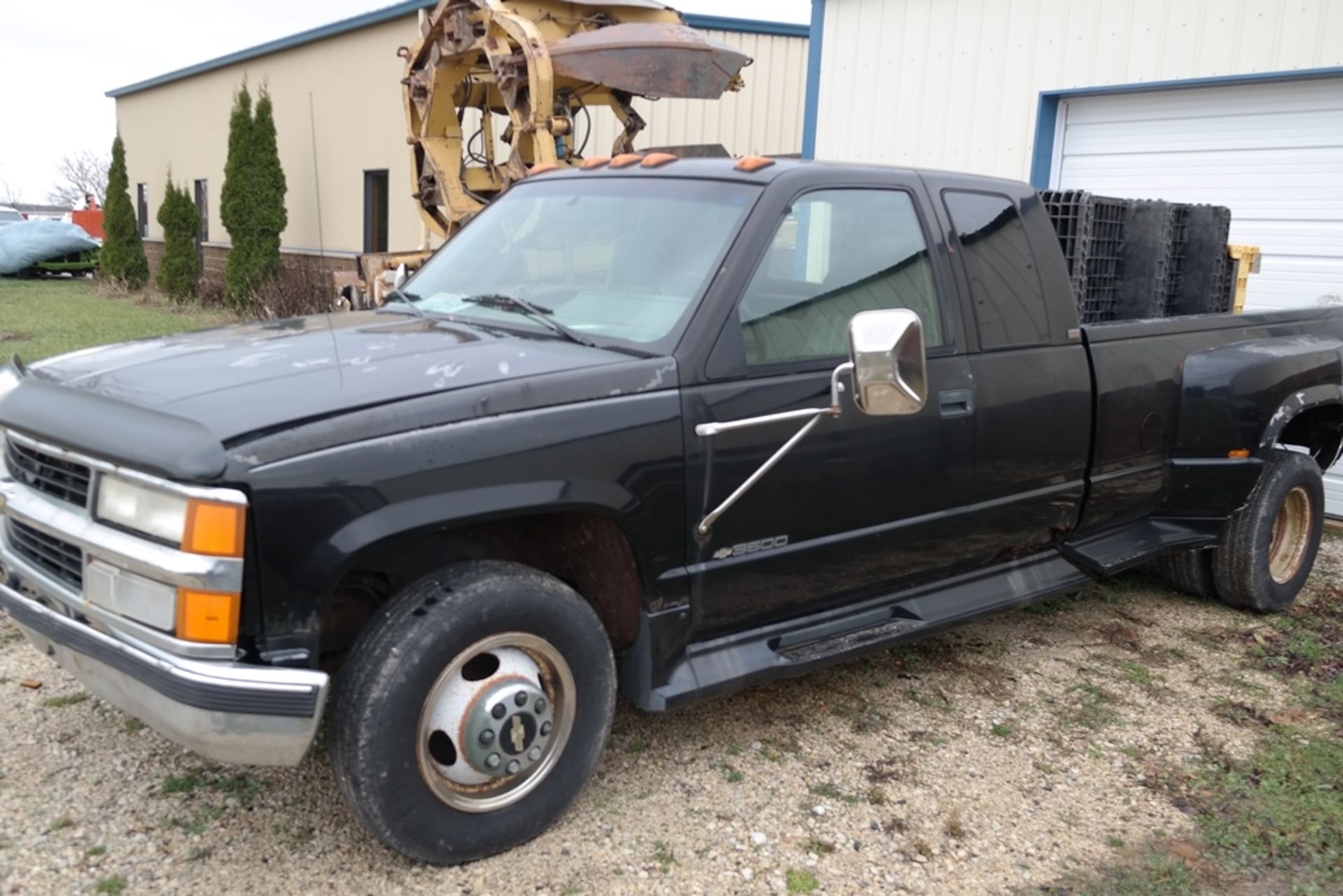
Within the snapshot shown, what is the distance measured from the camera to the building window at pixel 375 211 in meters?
17.9

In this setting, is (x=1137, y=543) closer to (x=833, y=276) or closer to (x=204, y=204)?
(x=833, y=276)

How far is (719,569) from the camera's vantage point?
11.7ft

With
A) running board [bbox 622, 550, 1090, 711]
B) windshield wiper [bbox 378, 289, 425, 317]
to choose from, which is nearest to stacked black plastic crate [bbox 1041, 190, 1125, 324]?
running board [bbox 622, 550, 1090, 711]

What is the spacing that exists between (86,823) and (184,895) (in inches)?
20.6

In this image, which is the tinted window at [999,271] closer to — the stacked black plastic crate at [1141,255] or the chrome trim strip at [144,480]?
the stacked black plastic crate at [1141,255]

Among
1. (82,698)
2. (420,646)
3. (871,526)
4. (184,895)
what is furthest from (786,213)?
(82,698)

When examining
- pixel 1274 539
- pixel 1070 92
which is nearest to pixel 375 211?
pixel 1070 92

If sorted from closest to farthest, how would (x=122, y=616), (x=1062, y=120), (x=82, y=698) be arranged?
1. (x=122, y=616)
2. (x=82, y=698)
3. (x=1062, y=120)

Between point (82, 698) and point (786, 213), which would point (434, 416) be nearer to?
point (786, 213)

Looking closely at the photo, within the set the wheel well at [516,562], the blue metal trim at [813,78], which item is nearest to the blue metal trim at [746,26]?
the blue metal trim at [813,78]

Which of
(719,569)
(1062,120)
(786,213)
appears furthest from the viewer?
(1062,120)

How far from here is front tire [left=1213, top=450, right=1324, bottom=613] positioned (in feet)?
18.2

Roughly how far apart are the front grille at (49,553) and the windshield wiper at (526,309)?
1.49 m

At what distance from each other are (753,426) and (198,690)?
5.53 feet
